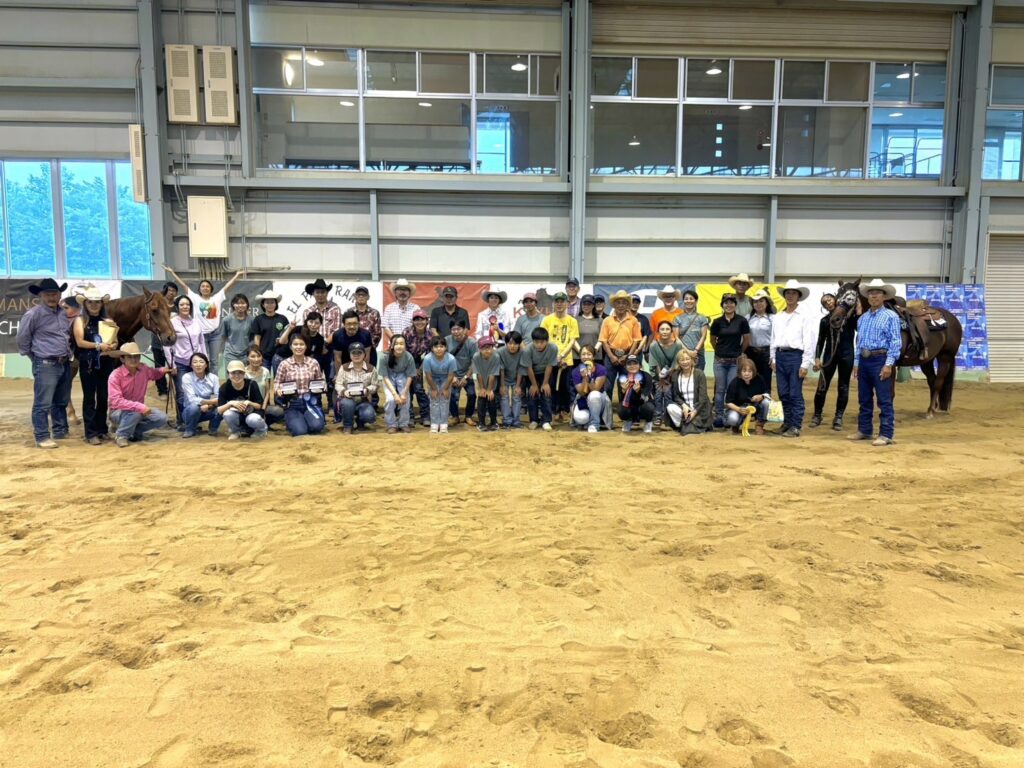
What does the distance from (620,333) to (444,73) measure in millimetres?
7839

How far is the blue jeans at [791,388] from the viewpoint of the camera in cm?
779

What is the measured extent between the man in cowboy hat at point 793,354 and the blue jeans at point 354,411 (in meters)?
5.04

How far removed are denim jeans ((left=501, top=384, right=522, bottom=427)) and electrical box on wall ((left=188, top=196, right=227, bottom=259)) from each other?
24.2 feet

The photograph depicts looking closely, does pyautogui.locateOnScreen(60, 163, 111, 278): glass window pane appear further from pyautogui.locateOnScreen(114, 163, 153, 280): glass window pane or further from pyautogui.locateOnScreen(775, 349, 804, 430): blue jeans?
pyautogui.locateOnScreen(775, 349, 804, 430): blue jeans

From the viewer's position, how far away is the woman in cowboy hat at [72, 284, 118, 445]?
286 inches

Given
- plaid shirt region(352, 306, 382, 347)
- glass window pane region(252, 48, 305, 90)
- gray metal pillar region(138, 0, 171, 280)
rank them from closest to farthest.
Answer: plaid shirt region(352, 306, 382, 347) < gray metal pillar region(138, 0, 171, 280) < glass window pane region(252, 48, 305, 90)

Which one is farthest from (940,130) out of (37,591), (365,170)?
(37,591)

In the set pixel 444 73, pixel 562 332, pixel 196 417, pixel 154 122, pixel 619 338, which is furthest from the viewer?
→ pixel 444 73

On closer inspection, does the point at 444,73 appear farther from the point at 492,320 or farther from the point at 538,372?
the point at 538,372

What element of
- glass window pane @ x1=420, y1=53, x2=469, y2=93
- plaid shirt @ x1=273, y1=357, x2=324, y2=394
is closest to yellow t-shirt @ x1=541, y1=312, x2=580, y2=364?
plaid shirt @ x1=273, y1=357, x2=324, y2=394

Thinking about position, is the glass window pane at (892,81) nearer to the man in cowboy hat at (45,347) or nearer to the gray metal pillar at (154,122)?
the gray metal pillar at (154,122)

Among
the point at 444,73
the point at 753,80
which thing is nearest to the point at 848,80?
the point at 753,80

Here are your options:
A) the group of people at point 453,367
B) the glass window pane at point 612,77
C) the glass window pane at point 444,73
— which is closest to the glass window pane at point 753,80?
the glass window pane at point 612,77

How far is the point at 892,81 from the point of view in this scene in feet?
44.8
